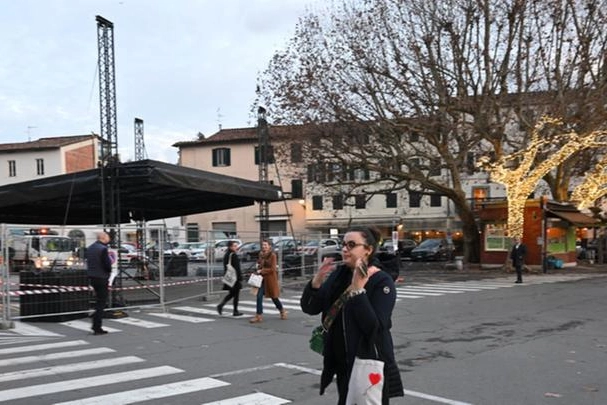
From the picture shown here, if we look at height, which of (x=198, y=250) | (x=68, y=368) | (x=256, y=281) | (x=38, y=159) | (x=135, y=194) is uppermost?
(x=38, y=159)

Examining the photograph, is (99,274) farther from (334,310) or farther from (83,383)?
(334,310)

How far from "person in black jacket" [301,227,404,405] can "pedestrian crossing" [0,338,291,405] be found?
258 centimetres

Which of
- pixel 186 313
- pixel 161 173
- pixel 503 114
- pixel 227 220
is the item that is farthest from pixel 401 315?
pixel 227 220

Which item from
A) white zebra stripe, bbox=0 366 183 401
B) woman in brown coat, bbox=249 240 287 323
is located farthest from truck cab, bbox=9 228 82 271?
white zebra stripe, bbox=0 366 183 401

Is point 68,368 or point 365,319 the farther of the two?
point 68,368

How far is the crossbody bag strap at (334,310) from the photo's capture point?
379 cm

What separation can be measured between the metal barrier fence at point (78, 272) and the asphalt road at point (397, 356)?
58 centimetres

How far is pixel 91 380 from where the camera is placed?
7285mm

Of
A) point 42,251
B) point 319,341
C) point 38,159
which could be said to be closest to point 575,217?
point 42,251

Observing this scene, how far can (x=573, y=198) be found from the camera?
101 feet

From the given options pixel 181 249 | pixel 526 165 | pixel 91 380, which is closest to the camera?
pixel 91 380

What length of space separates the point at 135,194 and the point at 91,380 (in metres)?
12.1

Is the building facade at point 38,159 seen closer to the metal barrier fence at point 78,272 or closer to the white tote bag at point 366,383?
the metal barrier fence at point 78,272

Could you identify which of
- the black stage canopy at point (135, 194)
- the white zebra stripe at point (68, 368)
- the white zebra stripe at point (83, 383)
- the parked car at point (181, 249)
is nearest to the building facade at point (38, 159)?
the black stage canopy at point (135, 194)
